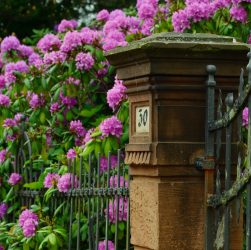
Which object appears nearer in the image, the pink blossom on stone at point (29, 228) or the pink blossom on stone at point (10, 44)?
the pink blossom on stone at point (29, 228)

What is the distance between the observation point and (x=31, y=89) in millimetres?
7273

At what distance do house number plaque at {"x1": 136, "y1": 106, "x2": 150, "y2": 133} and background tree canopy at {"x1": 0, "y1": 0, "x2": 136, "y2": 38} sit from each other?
27.4ft

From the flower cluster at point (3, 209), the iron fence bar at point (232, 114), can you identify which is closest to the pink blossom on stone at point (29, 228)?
the flower cluster at point (3, 209)

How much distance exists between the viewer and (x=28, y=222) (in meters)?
6.20

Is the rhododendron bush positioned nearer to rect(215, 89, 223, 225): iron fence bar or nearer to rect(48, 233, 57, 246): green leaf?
rect(48, 233, 57, 246): green leaf

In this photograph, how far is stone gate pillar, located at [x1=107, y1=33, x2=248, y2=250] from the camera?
420 centimetres

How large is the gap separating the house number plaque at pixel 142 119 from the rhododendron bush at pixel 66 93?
1634 millimetres

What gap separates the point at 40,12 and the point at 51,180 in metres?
7.23

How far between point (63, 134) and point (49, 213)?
86 cm

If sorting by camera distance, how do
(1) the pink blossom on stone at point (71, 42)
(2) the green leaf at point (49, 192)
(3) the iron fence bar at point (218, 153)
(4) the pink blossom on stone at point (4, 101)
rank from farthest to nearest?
(4) the pink blossom on stone at point (4, 101)
(1) the pink blossom on stone at point (71, 42)
(2) the green leaf at point (49, 192)
(3) the iron fence bar at point (218, 153)

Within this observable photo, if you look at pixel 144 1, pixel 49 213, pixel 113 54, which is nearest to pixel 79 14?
pixel 144 1

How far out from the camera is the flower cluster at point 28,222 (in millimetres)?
6180

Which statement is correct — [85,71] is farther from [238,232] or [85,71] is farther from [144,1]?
[238,232]

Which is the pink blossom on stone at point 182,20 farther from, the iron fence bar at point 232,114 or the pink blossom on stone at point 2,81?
the iron fence bar at point 232,114
